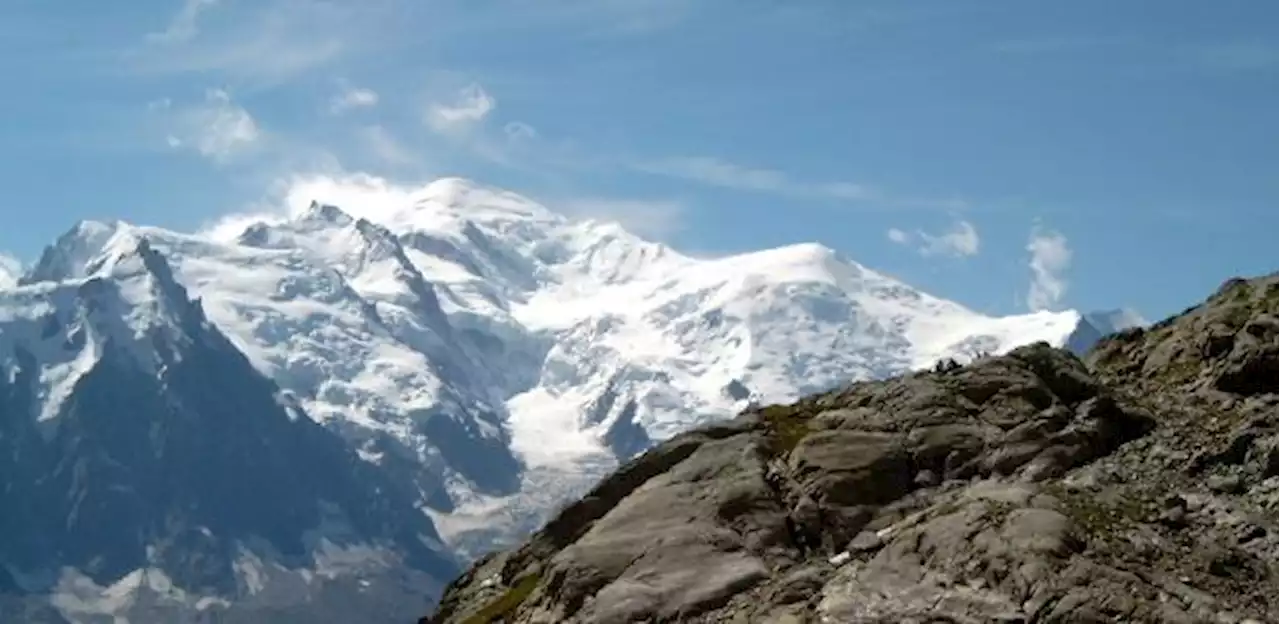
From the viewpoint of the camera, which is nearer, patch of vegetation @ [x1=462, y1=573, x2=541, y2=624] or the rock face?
the rock face

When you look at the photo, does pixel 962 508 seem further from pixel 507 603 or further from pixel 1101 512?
pixel 507 603

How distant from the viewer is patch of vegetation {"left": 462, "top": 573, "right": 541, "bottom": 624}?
50.3 meters

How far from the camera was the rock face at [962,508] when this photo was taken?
121 feet

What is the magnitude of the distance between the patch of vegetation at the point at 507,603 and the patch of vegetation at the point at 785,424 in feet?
28.9

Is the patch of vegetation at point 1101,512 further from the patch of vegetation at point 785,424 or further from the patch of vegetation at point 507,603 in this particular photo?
the patch of vegetation at point 507,603

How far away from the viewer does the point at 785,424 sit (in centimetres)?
5547

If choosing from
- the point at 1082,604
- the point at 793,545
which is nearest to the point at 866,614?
the point at 1082,604

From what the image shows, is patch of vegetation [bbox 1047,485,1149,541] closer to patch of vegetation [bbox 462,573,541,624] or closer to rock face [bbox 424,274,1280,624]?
rock face [bbox 424,274,1280,624]

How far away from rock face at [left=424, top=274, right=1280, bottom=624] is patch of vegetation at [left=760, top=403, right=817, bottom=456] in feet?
0.44

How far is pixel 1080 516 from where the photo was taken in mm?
38688

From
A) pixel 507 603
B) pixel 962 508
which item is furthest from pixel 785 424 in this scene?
pixel 962 508

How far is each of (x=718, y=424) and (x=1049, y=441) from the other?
43.8 feet

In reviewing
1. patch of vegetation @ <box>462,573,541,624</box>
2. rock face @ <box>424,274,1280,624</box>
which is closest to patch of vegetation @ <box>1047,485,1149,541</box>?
rock face @ <box>424,274,1280,624</box>

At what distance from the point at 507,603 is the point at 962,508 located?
55.9 ft
